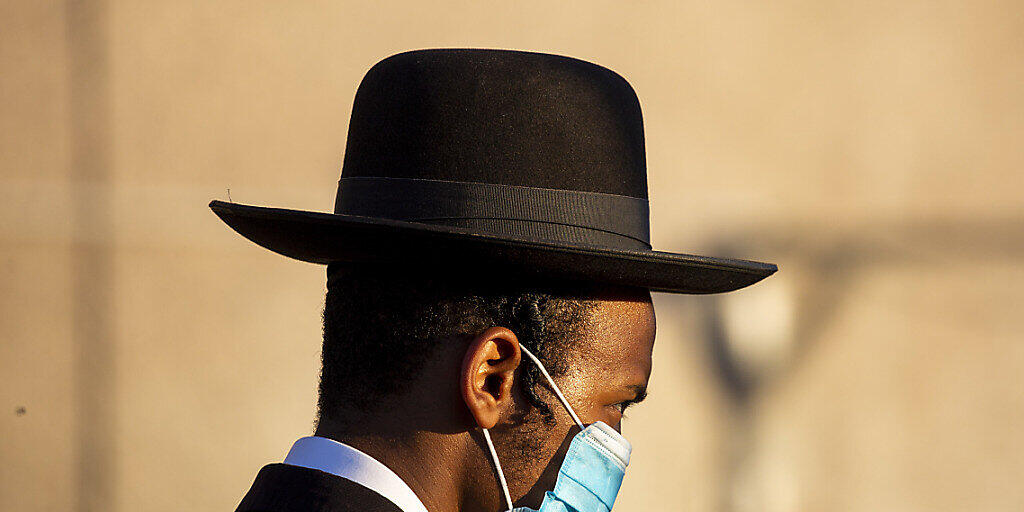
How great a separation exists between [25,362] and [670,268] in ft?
9.40

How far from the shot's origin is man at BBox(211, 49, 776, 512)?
1698 millimetres

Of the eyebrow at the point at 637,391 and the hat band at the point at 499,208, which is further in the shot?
the eyebrow at the point at 637,391

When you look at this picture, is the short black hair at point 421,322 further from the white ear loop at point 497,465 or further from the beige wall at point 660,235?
the beige wall at point 660,235

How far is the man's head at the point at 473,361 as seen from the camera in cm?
173

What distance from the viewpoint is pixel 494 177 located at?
1771mm

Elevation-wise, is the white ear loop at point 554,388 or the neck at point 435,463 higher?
the white ear loop at point 554,388

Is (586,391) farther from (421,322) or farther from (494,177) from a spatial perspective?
(494,177)

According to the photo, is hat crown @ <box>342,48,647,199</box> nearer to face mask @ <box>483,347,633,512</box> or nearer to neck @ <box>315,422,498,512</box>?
face mask @ <box>483,347,633,512</box>

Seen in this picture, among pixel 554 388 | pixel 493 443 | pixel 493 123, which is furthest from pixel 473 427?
pixel 493 123

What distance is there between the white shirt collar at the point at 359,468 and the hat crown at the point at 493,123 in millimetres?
576

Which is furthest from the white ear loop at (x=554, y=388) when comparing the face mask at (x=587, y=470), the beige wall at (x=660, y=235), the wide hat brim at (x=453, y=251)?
the beige wall at (x=660, y=235)

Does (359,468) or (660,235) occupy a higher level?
(660,235)

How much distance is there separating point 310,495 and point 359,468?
11cm

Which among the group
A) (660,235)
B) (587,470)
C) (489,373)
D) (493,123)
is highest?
(493,123)
